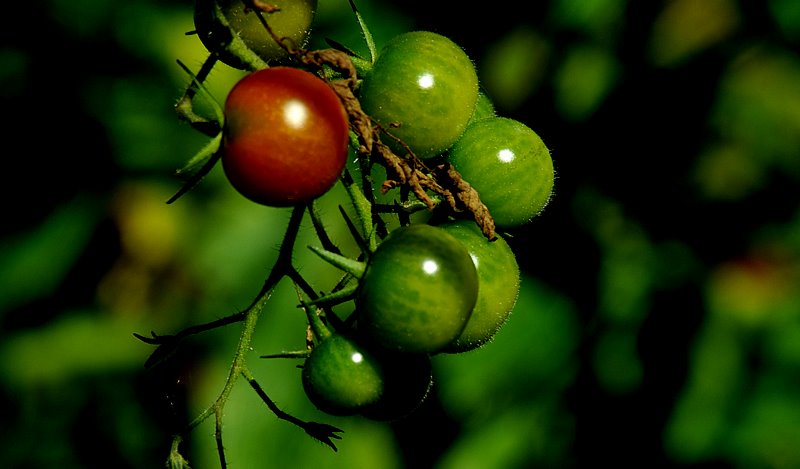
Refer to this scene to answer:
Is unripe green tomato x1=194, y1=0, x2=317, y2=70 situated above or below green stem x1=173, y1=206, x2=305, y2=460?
above

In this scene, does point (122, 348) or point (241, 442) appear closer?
point (241, 442)

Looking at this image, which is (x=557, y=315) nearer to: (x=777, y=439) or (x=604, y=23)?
(x=777, y=439)

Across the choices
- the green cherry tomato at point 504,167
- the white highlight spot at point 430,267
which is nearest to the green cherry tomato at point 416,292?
the white highlight spot at point 430,267

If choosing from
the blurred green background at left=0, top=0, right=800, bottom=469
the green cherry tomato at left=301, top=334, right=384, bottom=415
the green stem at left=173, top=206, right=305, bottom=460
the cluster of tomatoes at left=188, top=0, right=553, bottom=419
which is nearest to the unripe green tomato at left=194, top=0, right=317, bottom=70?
the cluster of tomatoes at left=188, top=0, right=553, bottom=419

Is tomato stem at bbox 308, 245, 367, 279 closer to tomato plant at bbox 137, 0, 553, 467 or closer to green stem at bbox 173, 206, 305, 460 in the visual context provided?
tomato plant at bbox 137, 0, 553, 467

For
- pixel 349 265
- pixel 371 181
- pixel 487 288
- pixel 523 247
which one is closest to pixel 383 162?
pixel 371 181

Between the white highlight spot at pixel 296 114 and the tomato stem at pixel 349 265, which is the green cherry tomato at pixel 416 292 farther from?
the white highlight spot at pixel 296 114

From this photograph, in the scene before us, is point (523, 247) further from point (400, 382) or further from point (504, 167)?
point (400, 382)

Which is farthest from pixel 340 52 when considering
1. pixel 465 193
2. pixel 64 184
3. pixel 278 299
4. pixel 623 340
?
pixel 64 184
